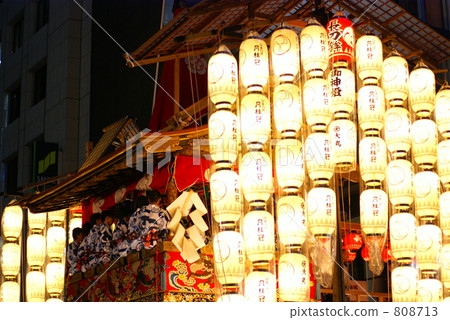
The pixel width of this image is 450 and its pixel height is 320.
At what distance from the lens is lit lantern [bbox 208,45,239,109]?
28.3 feet

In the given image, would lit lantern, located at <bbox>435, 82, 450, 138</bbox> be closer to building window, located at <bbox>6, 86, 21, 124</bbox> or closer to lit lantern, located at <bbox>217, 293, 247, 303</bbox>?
lit lantern, located at <bbox>217, 293, 247, 303</bbox>

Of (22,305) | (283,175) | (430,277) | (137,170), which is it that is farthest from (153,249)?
(22,305)

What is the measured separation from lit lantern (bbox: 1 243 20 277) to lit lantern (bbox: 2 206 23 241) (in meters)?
0.17

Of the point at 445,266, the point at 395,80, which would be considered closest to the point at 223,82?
the point at 395,80

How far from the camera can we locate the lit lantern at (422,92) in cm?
941

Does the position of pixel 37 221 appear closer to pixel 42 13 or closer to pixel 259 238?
pixel 259 238

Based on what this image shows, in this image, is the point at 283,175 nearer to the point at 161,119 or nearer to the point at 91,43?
the point at 161,119

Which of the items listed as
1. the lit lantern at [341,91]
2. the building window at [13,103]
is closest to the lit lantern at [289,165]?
the lit lantern at [341,91]

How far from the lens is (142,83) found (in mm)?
16734

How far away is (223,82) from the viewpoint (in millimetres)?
8617

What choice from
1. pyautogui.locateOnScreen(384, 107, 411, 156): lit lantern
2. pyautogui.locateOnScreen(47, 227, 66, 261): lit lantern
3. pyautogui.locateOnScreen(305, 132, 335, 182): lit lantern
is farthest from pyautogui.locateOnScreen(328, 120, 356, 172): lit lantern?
pyautogui.locateOnScreen(47, 227, 66, 261): lit lantern

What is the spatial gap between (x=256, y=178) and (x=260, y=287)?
118 centimetres

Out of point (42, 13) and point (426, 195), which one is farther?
point (42, 13)

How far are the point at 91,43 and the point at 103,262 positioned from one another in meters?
8.79
